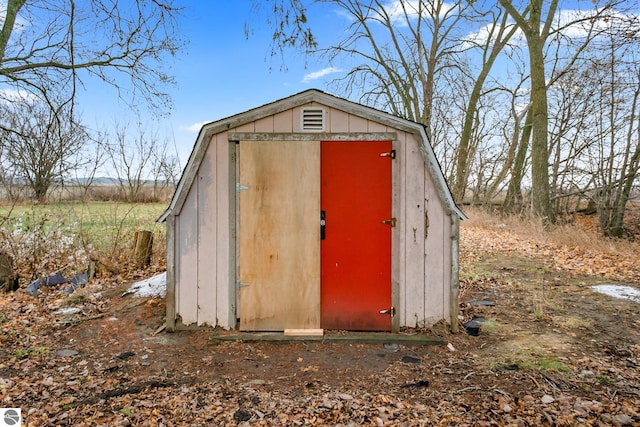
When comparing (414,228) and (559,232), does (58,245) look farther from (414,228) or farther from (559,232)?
(559,232)

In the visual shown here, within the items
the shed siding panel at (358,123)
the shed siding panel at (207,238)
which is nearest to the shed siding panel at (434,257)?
the shed siding panel at (358,123)

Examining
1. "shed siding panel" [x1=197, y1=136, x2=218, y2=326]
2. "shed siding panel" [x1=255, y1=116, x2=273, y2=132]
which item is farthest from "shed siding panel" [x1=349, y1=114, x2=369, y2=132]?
"shed siding panel" [x1=197, y1=136, x2=218, y2=326]

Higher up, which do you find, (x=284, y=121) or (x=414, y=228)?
(x=284, y=121)

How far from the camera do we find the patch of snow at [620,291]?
20.0ft

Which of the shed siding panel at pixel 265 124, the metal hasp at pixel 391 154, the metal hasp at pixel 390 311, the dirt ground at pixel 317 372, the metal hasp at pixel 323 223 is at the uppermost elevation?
the shed siding panel at pixel 265 124

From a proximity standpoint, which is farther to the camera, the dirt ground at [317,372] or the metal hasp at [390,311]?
the metal hasp at [390,311]

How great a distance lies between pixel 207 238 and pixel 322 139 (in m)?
1.82

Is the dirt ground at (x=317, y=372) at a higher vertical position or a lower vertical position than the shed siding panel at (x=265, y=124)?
lower

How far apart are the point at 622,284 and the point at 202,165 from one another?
7.51 meters

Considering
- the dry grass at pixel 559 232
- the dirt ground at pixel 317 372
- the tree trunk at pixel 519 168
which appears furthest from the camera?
the tree trunk at pixel 519 168

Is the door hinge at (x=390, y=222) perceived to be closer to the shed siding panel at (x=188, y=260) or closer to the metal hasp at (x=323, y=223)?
the metal hasp at (x=323, y=223)

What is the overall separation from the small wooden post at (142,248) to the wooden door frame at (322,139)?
3948 mm

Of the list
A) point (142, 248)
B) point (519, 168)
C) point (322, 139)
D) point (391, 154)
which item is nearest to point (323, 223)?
point (322, 139)

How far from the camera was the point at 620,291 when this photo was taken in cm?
640
